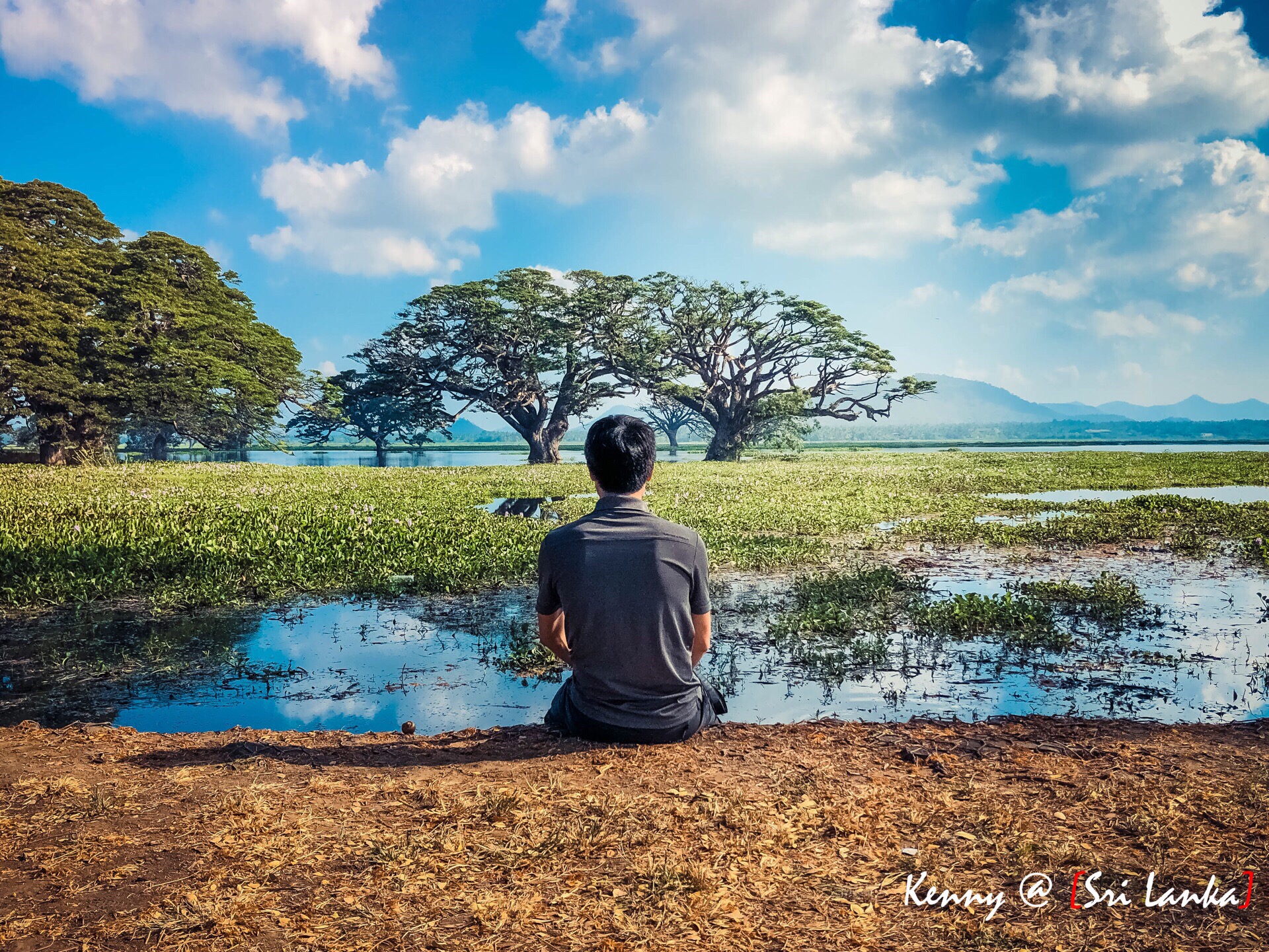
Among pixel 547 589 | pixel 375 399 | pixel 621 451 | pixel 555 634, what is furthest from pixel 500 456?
pixel 621 451

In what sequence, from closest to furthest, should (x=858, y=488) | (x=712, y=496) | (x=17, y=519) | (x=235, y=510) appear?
(x=17, y=519) < (x=235, y=510) < (x=712, y=496) < (x=858, y=488)

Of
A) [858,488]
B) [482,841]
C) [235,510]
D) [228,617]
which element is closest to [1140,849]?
[482,841]

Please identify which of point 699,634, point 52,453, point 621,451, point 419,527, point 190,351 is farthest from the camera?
point 190,351

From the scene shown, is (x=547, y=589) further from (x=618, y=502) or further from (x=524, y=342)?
(x=524, y=342)

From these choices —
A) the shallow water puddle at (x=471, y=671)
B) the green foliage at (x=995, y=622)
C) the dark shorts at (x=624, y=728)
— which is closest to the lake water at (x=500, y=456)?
the shallow water puddle at (x=471, y=671)

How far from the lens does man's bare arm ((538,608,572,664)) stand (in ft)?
13.6

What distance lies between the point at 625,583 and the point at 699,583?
403mm

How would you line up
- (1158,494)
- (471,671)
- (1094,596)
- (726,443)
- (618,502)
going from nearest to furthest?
(618,502) → (471,671) → (1094,596) → (1158,494) → (726,443)

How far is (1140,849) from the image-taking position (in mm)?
3229

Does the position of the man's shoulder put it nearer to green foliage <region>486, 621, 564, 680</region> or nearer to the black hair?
the black hair

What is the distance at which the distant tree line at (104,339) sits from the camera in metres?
31.2

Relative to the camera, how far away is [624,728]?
4266 millimetres

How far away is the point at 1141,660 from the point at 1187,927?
4.45 metres

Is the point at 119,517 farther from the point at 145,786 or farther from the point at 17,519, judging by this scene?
the point at 145,786
